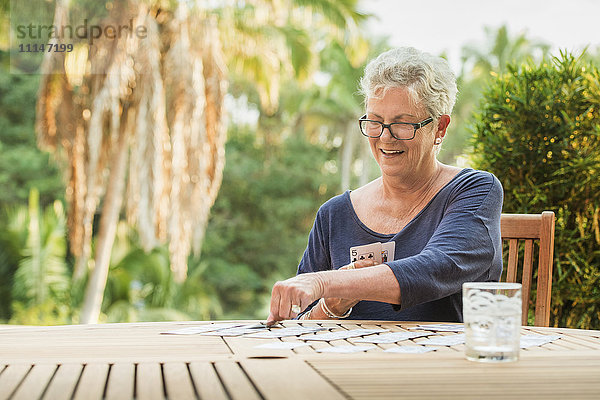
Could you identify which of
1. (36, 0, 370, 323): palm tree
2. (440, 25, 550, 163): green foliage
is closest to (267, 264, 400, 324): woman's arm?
(36, 0, 370, 323): palm tree

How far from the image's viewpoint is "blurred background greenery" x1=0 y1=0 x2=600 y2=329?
9.96 ft

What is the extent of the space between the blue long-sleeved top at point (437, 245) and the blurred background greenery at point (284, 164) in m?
1.36

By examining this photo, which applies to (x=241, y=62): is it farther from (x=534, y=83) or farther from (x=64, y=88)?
(x=534, y=83)

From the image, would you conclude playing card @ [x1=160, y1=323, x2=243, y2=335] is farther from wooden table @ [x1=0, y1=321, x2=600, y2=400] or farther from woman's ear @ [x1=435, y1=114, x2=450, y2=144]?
woman's ear @ [x1=435, y1=114, x2=450, y2=144]

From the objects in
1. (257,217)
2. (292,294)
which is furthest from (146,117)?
(257,217)

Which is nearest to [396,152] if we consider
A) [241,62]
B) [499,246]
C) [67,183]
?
[499,246]

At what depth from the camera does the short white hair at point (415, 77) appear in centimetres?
164

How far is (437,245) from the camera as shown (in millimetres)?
1436

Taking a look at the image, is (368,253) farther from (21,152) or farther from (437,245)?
(21,152)

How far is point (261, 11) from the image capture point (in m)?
7.96

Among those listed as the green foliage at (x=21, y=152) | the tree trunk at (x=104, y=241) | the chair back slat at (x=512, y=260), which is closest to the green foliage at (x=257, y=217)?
the green foliage at (x=21, y=152)

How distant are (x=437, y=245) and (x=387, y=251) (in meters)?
0.24

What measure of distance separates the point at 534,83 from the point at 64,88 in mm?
4969

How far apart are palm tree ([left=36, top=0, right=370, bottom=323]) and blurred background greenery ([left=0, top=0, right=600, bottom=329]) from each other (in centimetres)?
28
